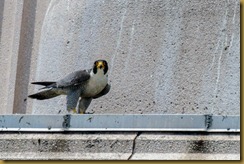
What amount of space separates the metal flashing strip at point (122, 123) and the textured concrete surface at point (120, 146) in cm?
4

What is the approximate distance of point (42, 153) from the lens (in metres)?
5.87

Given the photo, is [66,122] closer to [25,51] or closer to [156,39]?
[156,39]

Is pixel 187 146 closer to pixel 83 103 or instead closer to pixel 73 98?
pixel 73 98

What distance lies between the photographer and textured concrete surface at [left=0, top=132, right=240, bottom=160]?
563 cm

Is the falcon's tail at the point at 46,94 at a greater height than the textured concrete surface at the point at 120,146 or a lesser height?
greater

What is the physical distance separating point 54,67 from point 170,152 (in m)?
2.65

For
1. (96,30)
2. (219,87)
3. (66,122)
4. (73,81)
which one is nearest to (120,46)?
(96,30)

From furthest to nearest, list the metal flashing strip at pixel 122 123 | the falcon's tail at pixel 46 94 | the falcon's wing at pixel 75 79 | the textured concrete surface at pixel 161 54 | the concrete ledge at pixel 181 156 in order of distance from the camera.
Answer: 1. the textured concrete surface at pixel 161 54
2. the falcon's tail at pixel 46 94
3. the falcon's wing at pixel 75 79
4. the metal flashing strip at pixel 122 123
5. the concrete ledge at pixel 181 156

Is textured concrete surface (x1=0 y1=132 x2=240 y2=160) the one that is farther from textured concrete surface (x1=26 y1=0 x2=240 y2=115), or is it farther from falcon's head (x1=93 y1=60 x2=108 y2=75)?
textured concrete surface (x1=26 y1=0 x2=240 y2=115)

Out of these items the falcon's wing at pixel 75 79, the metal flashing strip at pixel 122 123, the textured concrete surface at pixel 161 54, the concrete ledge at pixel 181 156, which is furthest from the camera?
the textured concrete surface at pixel 161 54

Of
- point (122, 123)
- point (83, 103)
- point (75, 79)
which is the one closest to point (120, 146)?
point (122, 123)

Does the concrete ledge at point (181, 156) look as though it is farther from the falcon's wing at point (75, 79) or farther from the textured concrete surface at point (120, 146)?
the falcon's wing at point (75, 79)

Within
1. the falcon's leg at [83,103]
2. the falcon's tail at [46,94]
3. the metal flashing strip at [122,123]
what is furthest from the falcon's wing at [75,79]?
the metal flashing strip at [122,123]

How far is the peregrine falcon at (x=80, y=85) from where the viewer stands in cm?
652
